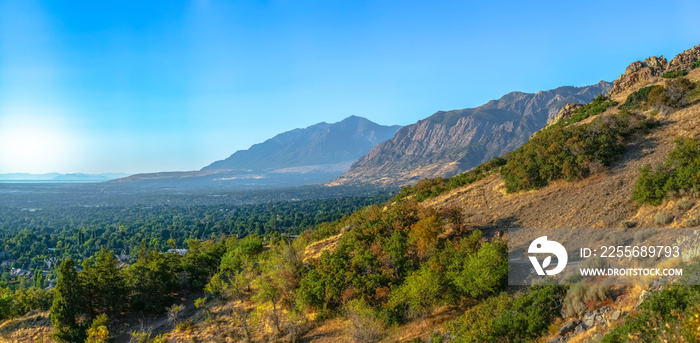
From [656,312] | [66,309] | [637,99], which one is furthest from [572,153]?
[66,309]

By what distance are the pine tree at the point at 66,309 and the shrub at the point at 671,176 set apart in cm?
3057

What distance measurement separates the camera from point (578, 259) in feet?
48.2

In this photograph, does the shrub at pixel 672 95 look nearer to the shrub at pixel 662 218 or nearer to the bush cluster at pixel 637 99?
the bush cluster at pixel 637 99

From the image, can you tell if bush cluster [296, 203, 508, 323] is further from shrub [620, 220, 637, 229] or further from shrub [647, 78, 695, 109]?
shrub [647, 78, 695, 109]

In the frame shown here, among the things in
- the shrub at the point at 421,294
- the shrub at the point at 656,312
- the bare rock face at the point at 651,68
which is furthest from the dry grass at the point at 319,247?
the bare rock face at the point at 651,68

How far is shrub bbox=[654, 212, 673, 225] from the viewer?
14.2m

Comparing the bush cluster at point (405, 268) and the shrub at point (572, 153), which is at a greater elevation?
the shrub at point (572, 153)

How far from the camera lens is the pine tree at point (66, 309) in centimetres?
2121

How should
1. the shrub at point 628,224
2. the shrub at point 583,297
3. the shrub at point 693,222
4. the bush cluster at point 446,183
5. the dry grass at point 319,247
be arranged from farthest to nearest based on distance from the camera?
the bush cluster at point 446,183, the dry grass at point 319,247, the shrub at point 628,224, the shrub at point 693,222, the shrub at point 583,297

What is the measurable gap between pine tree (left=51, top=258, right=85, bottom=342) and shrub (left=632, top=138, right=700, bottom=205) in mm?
30570

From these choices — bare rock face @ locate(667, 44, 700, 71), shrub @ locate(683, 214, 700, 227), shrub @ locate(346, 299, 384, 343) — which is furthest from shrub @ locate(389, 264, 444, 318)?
bare rock face @ locate(667, 44, 700, 71)

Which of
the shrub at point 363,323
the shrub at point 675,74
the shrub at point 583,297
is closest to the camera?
the shrub at point 583,297

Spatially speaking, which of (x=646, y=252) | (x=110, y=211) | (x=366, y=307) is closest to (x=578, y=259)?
(x=646, y=252)

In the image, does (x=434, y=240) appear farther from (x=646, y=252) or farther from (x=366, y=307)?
(x=646, y=252)
